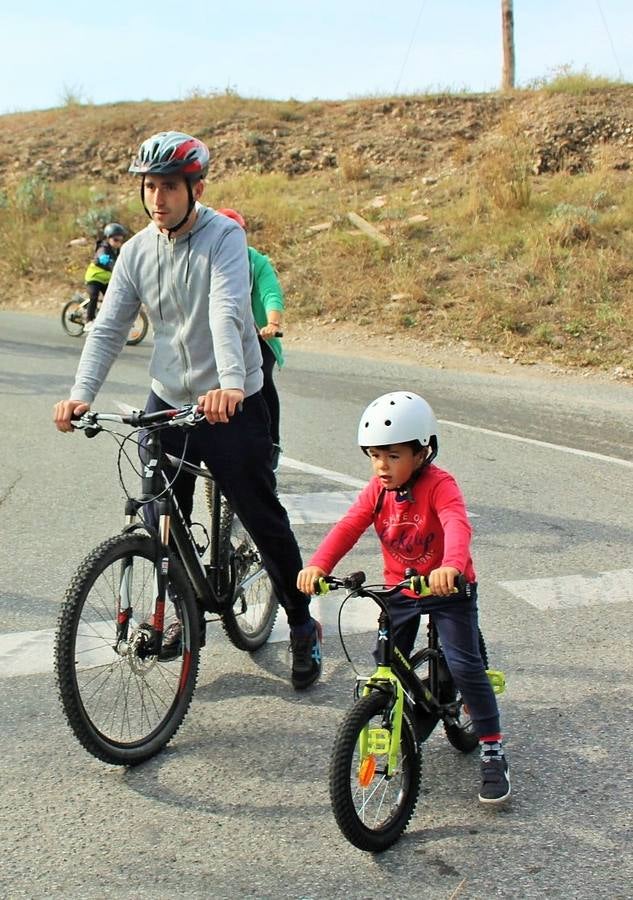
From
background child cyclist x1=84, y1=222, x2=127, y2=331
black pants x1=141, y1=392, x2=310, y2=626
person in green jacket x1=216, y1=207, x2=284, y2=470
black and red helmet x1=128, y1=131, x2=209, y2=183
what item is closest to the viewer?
black and red helmet x1=128, y1=131, x2=209, y2=183

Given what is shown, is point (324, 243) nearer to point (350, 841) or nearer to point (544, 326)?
point (544, 326)

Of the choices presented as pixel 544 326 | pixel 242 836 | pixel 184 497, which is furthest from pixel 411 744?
pixel 544 326

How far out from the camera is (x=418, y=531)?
3.75 metres

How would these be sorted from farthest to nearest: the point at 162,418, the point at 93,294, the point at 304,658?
the point at 93,294
the point at 304,658
the point at 162,418

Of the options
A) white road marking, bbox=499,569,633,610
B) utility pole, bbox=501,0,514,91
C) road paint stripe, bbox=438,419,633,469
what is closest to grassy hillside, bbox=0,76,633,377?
utility pole, bbox=501,0,514,91

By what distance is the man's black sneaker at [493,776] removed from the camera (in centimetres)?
372

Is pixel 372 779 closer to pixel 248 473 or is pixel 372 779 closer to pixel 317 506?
pixel 248 473

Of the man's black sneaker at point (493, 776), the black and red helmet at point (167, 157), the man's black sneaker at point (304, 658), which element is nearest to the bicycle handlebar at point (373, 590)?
the man's black sneaker at point (493, 776)

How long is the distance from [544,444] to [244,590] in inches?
214

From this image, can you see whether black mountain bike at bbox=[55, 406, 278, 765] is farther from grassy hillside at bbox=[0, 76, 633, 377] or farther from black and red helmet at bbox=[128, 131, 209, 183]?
grassy hillside at bbox=[0, 76, 633, 377]

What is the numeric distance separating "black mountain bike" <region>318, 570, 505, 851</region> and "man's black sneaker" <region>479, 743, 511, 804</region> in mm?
212

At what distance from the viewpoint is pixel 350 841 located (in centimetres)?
338

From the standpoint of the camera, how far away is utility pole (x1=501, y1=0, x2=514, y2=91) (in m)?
31.2

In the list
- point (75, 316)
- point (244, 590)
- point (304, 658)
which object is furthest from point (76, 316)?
point (304, 658)
